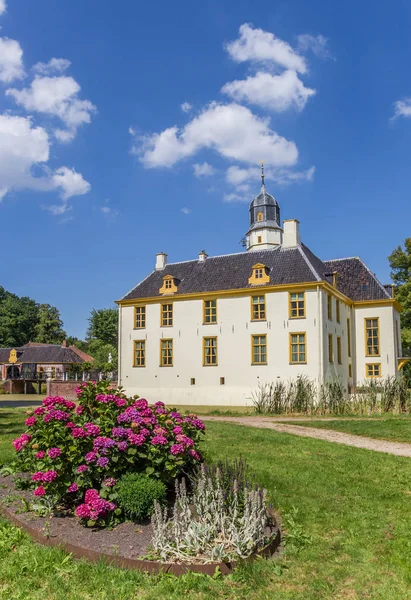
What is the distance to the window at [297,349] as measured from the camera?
84.9 ft

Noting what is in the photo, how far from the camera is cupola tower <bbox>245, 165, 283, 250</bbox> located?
139 feet

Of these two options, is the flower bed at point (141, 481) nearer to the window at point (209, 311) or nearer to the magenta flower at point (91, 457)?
the magenta flower at point (91, 457)

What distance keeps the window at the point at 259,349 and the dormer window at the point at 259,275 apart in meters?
3.05

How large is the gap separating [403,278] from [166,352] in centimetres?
2050

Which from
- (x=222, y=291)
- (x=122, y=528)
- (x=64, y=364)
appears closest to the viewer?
(x=122, y=528)

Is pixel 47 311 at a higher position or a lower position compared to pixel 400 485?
higher

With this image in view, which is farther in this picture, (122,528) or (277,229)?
(277,229)

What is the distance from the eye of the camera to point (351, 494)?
697cm

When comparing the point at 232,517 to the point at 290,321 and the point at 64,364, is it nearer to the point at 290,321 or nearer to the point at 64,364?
the point at 290,321

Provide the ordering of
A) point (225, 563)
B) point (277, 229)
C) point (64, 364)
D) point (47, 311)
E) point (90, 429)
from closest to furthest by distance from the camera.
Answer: point (225, 563) < point (90, 429) < point (277, 229) < point (64, 364) < point (47, 311)

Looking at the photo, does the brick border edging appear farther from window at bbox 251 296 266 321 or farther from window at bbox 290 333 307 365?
window at bbox 251 296 266 321

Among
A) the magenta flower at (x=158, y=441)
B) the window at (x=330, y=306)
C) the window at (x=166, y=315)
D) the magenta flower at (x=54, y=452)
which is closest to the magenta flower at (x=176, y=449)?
the magenta flower at (x=158, y=441)

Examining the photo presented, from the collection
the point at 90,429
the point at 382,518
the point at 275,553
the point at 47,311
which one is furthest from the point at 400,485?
the point at 47,311

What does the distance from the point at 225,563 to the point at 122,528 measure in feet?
4.56
